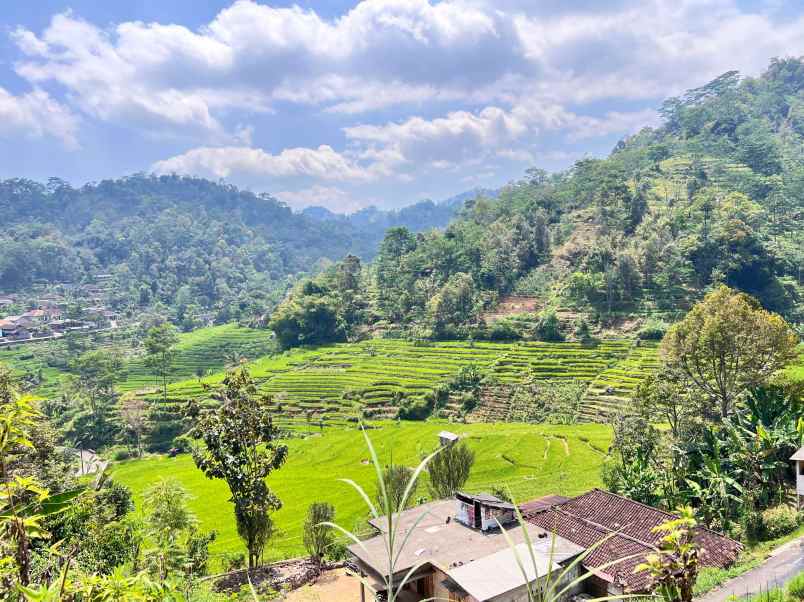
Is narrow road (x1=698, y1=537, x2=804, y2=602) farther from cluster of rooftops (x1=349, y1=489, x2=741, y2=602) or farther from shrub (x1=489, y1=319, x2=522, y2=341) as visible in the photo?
shrub (x1=489, y1=319, x2=522, y2=341)

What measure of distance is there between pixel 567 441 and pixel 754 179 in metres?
57.4

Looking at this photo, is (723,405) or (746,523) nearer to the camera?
(746,523)

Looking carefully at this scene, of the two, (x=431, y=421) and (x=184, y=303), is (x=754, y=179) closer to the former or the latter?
(x=431, y=421)

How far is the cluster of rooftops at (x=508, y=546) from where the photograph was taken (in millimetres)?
11797

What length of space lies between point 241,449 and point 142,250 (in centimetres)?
14586

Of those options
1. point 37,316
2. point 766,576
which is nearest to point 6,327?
point 37,316

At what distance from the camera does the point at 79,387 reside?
55938 mm

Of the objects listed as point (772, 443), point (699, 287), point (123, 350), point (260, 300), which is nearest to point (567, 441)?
point (772, 443)

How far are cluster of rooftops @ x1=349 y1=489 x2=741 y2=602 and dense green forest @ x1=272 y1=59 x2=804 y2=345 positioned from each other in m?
34.1

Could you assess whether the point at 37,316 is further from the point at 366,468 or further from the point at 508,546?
the point at 508,546

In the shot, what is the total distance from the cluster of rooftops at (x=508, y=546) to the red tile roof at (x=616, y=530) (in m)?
0.02

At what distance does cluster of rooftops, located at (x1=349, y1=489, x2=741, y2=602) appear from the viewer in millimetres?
11797

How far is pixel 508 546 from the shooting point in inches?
543

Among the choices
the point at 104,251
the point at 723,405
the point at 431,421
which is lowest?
the point at 431,421
